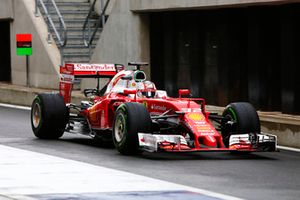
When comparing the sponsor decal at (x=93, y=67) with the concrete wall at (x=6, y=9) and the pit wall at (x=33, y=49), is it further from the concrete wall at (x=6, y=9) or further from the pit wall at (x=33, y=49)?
the concrete wall at (x=6, y=9)

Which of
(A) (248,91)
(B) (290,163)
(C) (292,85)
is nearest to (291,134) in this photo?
(B) (290,163)

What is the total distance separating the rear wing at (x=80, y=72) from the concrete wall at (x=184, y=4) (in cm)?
432

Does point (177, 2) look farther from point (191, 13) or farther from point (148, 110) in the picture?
point (148, 110)

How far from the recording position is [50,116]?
20.1 metres

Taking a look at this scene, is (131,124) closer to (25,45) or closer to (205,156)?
(205,156)

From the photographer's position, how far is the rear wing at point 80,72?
21000 millimetres

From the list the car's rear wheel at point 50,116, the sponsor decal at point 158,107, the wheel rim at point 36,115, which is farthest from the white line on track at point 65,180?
the wheel rim at point 36,115

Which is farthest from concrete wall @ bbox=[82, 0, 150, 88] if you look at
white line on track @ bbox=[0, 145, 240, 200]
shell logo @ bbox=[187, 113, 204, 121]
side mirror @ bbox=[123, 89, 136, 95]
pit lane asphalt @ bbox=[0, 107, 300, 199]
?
white line on track @ bbox=[0, 145, 240, 200]

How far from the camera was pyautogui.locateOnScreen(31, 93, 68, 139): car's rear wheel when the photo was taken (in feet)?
66.0

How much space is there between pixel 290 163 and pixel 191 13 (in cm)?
1194

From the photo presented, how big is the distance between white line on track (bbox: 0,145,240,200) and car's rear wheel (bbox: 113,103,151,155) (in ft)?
3.85

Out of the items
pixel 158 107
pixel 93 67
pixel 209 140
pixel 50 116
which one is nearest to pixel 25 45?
pixel 93 67

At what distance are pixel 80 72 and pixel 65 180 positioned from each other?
697 cm

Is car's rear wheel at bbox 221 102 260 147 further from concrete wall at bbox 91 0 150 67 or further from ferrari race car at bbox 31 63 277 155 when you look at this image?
concrete wall at bbox 91 0 150 67
